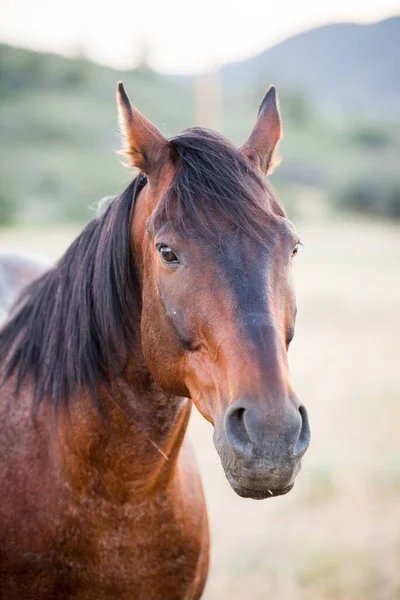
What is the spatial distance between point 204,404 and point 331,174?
44.5 metres

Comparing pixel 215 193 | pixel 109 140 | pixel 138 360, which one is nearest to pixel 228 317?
pixel 215 193

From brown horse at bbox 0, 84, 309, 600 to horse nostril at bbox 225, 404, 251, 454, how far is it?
0.23 feet

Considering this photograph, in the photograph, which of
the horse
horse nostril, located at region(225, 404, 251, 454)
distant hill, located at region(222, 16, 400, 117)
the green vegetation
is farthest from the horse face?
distant hill, located at region(222, 16, 400, 117)

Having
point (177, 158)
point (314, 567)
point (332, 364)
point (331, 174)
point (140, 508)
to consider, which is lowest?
point (331, 174)

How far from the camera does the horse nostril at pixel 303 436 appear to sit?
180 cm

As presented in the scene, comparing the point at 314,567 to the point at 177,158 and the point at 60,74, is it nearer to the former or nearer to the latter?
the point at 177,158

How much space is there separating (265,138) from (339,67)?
8764 centimetres

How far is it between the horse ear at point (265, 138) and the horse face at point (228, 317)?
30 mm

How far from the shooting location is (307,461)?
6.50 meters

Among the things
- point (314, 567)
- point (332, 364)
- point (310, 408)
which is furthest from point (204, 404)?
point (332, 364)

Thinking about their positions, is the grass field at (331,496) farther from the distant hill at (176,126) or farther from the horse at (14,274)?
the distant hill at (176,126)

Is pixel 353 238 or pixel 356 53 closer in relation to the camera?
pixel 353 238

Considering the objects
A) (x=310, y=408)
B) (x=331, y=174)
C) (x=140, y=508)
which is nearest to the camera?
(x=140, y=508)

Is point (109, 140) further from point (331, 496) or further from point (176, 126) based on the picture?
point (331, 496)
